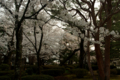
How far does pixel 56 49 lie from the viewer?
1588 centimetres

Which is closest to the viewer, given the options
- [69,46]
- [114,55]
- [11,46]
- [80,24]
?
[80,24]

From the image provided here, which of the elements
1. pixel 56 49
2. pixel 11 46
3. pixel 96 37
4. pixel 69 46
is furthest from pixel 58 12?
pixel 69 46

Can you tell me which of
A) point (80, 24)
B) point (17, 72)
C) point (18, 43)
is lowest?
point (17, 72)

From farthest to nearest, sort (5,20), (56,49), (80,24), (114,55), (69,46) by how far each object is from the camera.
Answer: (69,46) → (56,49) → (114,55) → (5,20) → (80,24)

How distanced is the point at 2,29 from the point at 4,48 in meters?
2.06

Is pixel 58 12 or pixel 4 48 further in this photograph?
pixel 4 48

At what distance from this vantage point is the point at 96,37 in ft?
18.7

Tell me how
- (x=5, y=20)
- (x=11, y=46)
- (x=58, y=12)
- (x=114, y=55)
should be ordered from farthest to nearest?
(x=114, y=55)
(x=5, y=20)
(x=11, y=46)
(x=58, y=12)

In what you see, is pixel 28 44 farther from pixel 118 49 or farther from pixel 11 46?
pixel 118 49

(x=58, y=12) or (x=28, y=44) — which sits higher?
(x=58, y=12)

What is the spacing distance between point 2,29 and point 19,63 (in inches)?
348

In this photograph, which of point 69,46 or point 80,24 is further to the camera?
point 69,46

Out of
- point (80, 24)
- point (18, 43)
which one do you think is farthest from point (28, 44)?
point (80, 24)

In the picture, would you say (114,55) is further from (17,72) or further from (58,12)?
(17,72)
